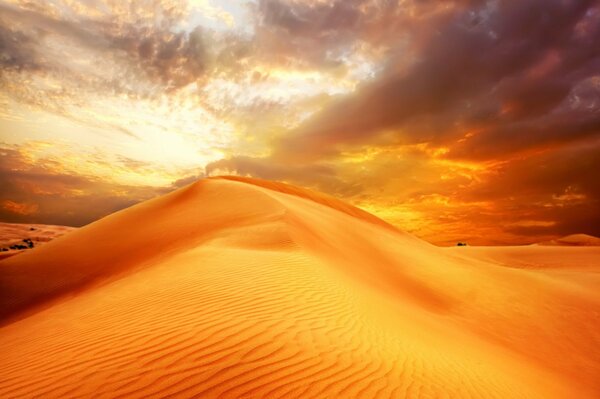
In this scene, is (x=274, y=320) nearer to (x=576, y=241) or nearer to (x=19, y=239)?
(x=19, y=239)

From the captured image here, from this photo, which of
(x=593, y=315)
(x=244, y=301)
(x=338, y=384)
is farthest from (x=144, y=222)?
(x=593, y=315)

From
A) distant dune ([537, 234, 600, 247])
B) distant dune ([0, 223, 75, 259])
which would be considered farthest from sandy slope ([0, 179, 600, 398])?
distant dune ([537, 234, 600, 247])

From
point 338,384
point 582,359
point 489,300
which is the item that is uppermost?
point 338,384

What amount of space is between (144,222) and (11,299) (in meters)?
5.32

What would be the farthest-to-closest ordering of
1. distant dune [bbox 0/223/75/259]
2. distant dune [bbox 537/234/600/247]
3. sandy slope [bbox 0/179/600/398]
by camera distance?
distant dune [bbox 537/234/600/247] → distant dune [bbox 0/223/75/259] → sandy slope [bbox 0/179/600/398]

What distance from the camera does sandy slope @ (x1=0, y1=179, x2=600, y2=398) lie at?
10.7ft

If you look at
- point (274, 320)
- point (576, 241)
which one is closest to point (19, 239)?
point (274, 320)

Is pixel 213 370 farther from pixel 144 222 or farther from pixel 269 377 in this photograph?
pixel 144 222

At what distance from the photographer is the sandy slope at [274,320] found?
325 cm

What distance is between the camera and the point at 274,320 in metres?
4.23

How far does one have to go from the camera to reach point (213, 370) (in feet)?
10.1

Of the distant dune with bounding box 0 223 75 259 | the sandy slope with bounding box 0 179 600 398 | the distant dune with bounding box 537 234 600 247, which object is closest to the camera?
the sandy slope with bounding box 0 179 600 398

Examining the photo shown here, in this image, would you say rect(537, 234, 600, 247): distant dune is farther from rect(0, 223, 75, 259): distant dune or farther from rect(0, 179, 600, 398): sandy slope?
rect(0, 223, 75, 259): distant dune

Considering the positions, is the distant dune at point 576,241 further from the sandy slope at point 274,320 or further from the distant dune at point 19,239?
the distant dune at point 19,239
